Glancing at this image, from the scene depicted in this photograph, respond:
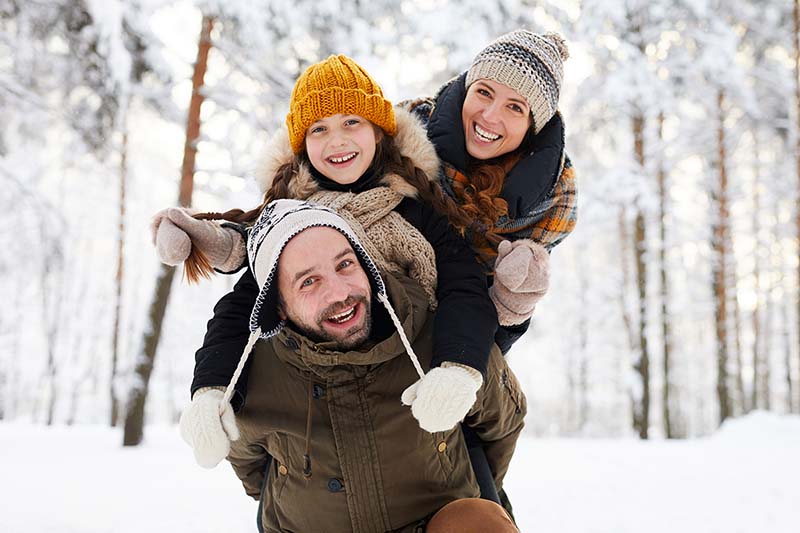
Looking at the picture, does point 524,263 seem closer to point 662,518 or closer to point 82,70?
point 662,518

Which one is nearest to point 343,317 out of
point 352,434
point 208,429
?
point 352,434

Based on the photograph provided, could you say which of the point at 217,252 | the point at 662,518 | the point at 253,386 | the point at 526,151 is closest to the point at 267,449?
the point at 253,386

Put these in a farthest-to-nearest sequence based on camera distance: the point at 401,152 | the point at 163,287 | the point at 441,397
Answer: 1. the point at 163,287
2. the point at 401,152
3. the point at 441,397

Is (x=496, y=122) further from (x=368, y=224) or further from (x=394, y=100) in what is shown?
(x=394, y=100)

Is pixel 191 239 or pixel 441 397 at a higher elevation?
pixel 191 239

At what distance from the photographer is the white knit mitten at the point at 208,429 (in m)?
1.69

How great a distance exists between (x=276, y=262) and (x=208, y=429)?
48cm

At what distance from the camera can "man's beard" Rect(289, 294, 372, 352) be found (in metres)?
1.74

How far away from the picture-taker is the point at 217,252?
2004 millimetres

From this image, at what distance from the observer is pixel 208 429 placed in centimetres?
169

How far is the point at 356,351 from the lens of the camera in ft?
5.76

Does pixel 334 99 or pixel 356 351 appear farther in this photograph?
pixel 334 99

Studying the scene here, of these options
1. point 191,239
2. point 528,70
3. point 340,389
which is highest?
point 528,70

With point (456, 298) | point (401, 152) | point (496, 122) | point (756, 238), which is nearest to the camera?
point (456, 298)
